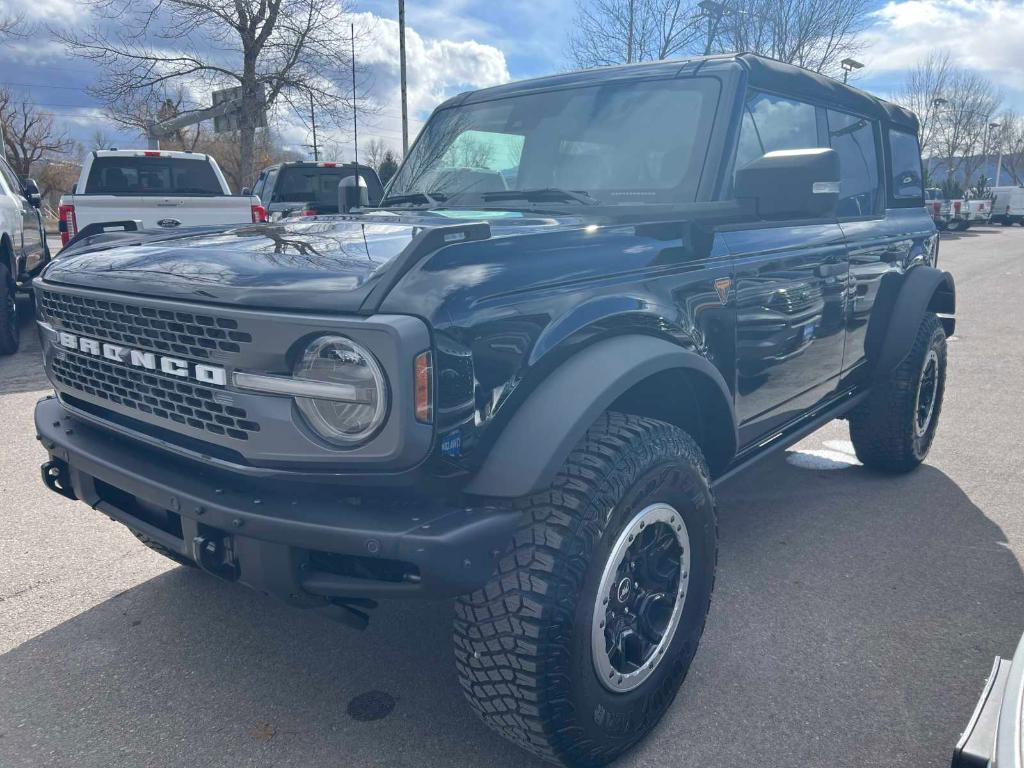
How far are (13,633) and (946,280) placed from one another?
183 inches

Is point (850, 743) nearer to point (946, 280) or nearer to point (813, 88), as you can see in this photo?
point (813, 88)

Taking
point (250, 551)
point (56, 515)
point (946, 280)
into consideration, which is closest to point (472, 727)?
point (250, 551)

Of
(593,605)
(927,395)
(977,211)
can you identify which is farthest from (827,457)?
(977,211)

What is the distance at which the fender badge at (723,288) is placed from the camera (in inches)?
105

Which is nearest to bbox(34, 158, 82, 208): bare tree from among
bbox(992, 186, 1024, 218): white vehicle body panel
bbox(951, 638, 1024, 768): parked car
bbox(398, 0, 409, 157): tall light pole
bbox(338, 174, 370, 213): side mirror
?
bbox(398, 0, 409, 157): tall light pole

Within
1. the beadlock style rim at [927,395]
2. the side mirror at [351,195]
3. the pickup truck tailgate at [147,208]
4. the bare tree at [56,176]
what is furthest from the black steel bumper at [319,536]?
the bare tree at [56,176]

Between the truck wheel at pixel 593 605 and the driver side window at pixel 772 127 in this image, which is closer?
the truck wheel at pixel 593 605

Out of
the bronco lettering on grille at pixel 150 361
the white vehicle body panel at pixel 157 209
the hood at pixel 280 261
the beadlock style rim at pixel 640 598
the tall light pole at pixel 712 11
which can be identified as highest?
the tall light pole at pixel 712 11

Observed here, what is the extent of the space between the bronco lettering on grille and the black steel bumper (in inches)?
9.8

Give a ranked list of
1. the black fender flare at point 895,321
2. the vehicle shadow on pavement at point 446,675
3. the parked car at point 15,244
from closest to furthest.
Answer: the vehicle shadow on pavement at point 446,675, the black fender flare at point 895,321, the parked car at point 15,244

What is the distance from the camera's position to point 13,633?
286 centimetres

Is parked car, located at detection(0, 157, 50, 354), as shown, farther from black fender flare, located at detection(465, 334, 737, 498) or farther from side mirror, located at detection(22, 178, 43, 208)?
black fender flare, located at detection(465, 334, 737, 498)

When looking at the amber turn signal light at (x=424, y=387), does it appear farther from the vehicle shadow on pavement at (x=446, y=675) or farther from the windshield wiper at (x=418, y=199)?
the windshield wiper at (x=418, y=199)

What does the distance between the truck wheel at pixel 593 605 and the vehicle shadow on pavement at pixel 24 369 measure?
5179 mm
